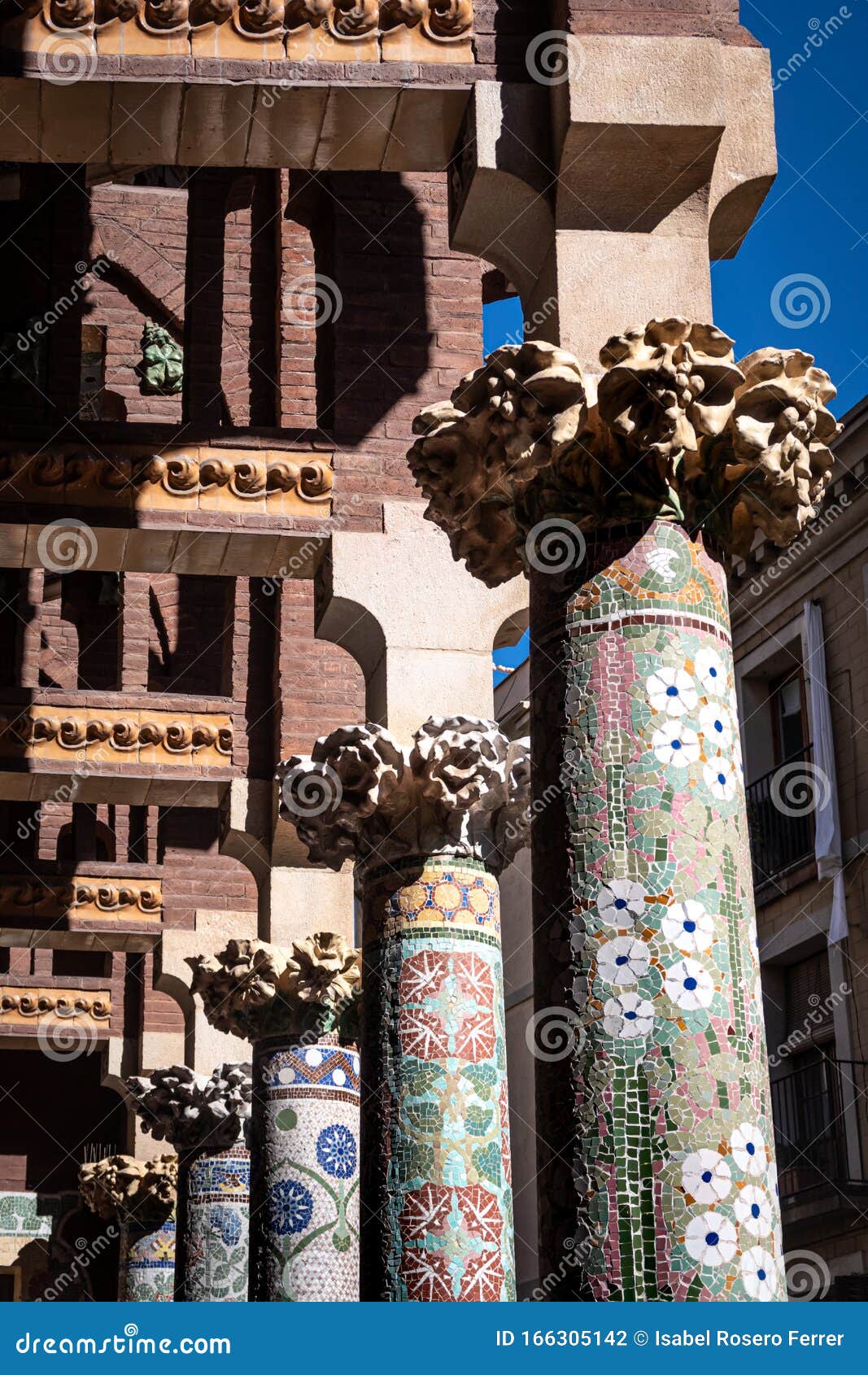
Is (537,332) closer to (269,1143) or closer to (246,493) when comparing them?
(246,493)

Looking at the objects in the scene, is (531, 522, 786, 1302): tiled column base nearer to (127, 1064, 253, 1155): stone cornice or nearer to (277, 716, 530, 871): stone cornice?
(277, 716, 530, 871): stone cornice

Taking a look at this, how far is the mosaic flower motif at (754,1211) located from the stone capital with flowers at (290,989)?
19.6 feet

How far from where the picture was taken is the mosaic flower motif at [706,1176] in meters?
4.41

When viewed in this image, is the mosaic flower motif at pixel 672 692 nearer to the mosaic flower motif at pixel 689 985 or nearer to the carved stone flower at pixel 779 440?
the carved stone flower at pixel 779 440

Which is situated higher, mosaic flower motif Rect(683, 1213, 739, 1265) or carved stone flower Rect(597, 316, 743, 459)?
carved stone flower Rect(597, 316, 743, 459)

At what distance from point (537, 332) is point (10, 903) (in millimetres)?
11898

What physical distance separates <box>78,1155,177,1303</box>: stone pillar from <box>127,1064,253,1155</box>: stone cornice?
3.85 m

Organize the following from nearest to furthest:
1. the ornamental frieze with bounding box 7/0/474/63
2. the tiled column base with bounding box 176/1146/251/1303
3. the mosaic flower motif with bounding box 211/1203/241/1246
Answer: the ornamental frieze with bounding box 7/0/474/63 → the tiled column base with bounding box 176/1146/251/1303 → the mosaic flower motif with bounding box 211/1203/241/1246

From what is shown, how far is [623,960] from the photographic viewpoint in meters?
4.62

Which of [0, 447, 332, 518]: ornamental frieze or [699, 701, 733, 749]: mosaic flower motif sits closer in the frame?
[699, 701, 733, 749]: mosaic flower motif

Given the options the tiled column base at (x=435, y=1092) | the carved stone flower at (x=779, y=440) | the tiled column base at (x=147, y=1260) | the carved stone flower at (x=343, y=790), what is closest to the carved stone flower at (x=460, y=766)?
the carved stone flower at (x=343, y=790)

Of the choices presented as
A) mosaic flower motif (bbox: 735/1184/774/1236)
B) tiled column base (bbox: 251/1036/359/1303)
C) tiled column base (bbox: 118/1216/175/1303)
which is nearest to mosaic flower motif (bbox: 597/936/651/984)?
mosaic flower motif (bbox: 735/1184/774/1236)

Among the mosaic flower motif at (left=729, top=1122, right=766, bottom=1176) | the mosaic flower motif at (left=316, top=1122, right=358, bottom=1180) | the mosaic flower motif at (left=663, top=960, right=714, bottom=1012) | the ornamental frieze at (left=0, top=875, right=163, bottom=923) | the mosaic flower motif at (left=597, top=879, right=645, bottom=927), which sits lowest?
the mosaic flower motif at (left=729, top=1122, right=766, bottom=1176)

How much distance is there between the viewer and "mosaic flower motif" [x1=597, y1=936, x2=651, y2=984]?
461 cm
